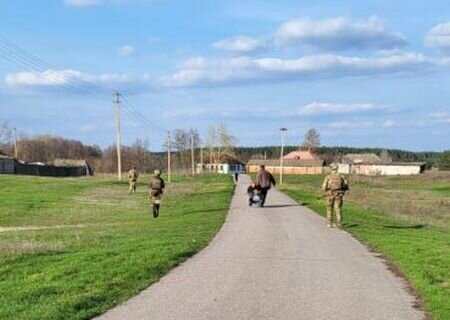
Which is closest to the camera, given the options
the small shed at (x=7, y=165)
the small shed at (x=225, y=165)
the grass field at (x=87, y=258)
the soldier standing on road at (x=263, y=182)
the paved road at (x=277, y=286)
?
the paved road at (x=277, y=286)

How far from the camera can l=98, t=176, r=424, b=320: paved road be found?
900 cm

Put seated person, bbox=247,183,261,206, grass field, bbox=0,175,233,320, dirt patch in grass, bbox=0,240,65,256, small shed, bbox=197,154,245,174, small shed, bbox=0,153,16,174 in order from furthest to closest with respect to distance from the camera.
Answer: small shed, bbox=197,154,245,174 < small shed, bbox=0,153,16,174 < seated person, bbox=247,183,261,206 < dirt patch in grass, bbox=0,240,65,256 < grass field, bbox=0,175,233,320

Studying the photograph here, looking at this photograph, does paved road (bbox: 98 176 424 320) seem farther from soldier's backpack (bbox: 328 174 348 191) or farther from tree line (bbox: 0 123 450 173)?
tree line (bbox: 0 123 450 173)

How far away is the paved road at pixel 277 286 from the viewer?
900 centimetres

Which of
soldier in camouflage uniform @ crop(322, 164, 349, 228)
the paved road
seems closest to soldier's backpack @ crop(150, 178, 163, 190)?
soldier in camouflage uniform @ crop(322, 164, 349, 228)

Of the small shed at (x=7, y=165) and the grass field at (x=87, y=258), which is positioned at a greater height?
the small shed at (x=7, y=165)

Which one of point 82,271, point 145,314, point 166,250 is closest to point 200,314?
point 145,314

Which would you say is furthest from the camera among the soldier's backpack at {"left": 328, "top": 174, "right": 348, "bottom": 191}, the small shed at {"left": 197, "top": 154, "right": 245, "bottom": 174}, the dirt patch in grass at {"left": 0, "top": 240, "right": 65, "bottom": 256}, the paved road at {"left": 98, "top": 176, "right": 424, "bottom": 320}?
the small shed at {"left": 197, "top": 154, "right": 245, "bottom": 174}

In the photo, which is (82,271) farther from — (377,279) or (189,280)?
(377,279)

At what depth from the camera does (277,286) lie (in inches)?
431

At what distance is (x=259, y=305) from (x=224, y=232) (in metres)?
10.8

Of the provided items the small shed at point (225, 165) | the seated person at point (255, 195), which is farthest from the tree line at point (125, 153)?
the seated person at point (255, 195)

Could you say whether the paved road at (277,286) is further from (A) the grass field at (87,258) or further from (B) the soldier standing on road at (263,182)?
(B) the soldier standing on road at (263,182)

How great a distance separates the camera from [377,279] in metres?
12.0
